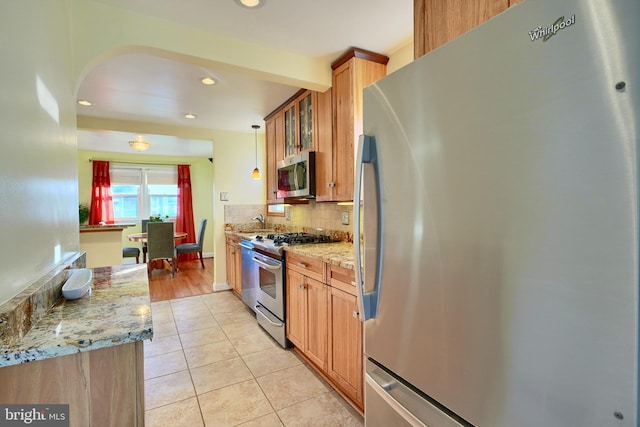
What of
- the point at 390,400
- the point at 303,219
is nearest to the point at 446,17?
the point at 390,400

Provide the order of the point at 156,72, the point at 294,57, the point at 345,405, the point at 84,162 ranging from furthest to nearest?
the point at 84,162 → the point at 156,72 → the point at 294,57 → the point at 345,405

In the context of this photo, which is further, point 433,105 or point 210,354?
point 210,354

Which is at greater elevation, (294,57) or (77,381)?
(294,57)

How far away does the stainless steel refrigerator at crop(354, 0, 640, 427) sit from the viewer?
0.52 meters

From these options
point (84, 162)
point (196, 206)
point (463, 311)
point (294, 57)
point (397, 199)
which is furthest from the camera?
point (196, 206)

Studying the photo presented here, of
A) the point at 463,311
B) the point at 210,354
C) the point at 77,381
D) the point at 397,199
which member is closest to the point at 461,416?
the point at 463,311

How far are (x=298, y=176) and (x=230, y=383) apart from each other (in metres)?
1.82

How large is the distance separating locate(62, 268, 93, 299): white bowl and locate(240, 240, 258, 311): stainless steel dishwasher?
1.84 metres

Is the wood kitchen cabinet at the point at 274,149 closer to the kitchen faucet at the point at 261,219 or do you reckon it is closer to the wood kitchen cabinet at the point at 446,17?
the kitchen faucet at the point at 261,219

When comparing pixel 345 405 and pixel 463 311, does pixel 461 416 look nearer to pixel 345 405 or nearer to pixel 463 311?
pixel 463 311

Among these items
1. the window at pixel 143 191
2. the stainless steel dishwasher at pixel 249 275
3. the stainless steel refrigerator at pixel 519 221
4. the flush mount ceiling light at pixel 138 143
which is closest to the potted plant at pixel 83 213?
the window at pixel 143 191

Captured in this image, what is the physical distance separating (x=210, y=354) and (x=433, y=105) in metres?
2.60

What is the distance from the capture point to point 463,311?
2.50 feet
